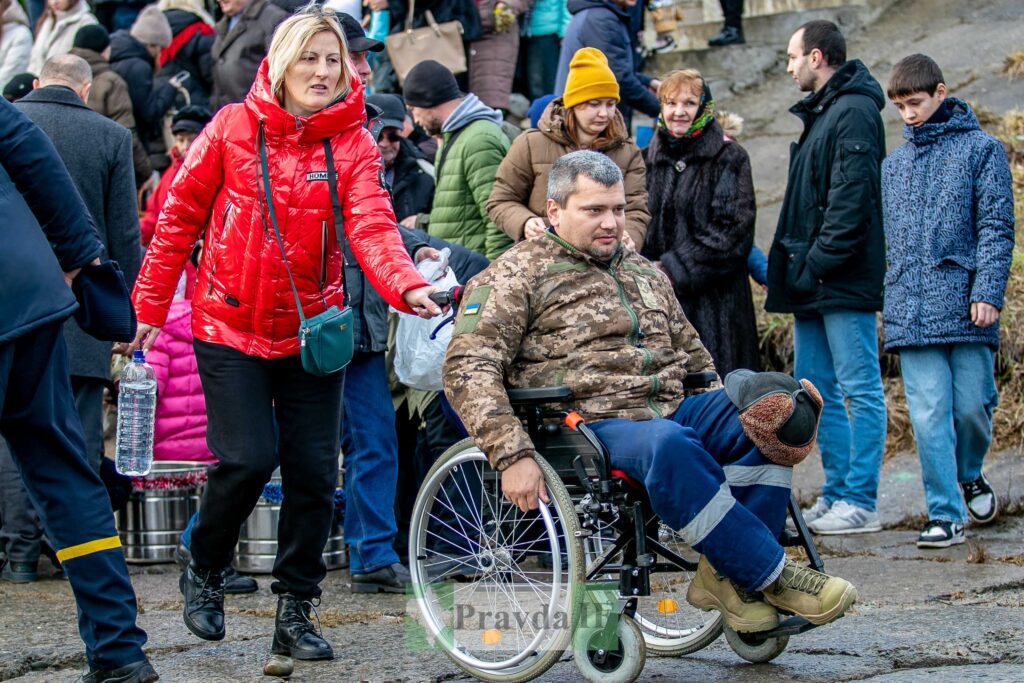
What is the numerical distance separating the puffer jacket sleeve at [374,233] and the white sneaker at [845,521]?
123 inches

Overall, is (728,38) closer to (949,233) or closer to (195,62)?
(195,62)

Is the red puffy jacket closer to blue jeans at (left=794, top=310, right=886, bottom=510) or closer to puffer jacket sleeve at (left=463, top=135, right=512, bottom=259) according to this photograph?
puffer jacket sleeve at (left=463, top=135, right=512, bottom=259)

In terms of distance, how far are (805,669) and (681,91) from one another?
11.2ft

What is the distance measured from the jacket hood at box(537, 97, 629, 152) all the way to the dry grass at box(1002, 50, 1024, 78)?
5864mm

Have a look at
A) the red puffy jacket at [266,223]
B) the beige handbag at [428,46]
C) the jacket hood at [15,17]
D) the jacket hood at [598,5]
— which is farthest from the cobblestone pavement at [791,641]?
the jacket hood at [15,17]

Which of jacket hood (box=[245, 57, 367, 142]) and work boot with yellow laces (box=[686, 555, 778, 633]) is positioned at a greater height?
jacket hood (box=[245, 57, 367, 142])

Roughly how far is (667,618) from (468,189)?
267cm

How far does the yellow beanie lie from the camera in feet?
21.0

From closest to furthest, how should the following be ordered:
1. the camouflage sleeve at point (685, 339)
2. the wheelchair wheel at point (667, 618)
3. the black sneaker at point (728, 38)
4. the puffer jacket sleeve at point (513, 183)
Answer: the wheelchair wheel at point (667, 618) → the camouflage sleeve at point (685, 339) → the puffer jacket sleeve at point (513, 183) → the black sneaker at point (728, 38)

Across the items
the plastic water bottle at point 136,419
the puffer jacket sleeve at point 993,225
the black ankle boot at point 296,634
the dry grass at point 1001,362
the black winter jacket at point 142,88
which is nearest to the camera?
the black ankle boot at point 296,634

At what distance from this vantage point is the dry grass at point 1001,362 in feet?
24.8

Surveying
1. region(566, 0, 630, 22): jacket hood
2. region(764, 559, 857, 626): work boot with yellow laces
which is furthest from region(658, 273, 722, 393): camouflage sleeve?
region(566, 0, 630, 22): jacket hood

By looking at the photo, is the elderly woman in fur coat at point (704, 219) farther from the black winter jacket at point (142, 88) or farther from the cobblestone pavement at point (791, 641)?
the black winter jacket at point (142, 88)

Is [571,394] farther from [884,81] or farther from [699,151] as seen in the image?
[884,81]
